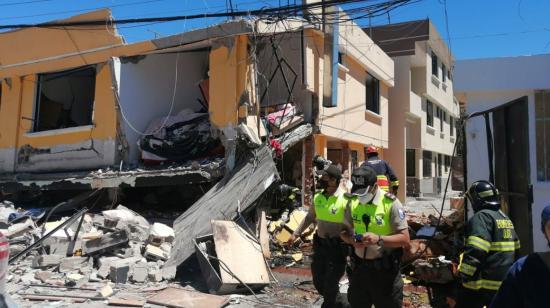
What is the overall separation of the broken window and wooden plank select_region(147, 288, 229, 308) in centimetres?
830

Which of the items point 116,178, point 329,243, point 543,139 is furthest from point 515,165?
point 116,178

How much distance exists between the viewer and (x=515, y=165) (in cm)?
509

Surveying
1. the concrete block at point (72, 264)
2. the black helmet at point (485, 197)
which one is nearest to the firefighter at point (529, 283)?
the black helmet at point (485, 197)

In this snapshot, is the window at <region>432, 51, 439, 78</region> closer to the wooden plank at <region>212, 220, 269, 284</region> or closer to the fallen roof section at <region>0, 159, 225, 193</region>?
the fallen roof section at <region>0, 159, 225, 193</region>

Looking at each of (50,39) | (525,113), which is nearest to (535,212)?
(525,113)

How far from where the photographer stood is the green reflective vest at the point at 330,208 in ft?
14.2

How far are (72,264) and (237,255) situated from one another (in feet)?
8.13

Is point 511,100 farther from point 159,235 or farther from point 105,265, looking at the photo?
point 105,265

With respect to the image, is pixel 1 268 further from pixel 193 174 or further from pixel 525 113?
pixel 193 174

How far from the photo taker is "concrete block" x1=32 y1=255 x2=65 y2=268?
6.81m

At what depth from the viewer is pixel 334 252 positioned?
4277 millimetres

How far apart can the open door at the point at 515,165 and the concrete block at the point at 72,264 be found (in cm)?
570

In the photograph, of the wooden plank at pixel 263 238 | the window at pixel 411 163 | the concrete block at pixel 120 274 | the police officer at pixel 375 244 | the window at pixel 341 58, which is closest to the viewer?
the police officer at pixel 375 244

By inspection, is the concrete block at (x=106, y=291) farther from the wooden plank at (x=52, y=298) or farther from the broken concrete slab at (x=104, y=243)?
the broken concrete slab at (x=104, y=243)
